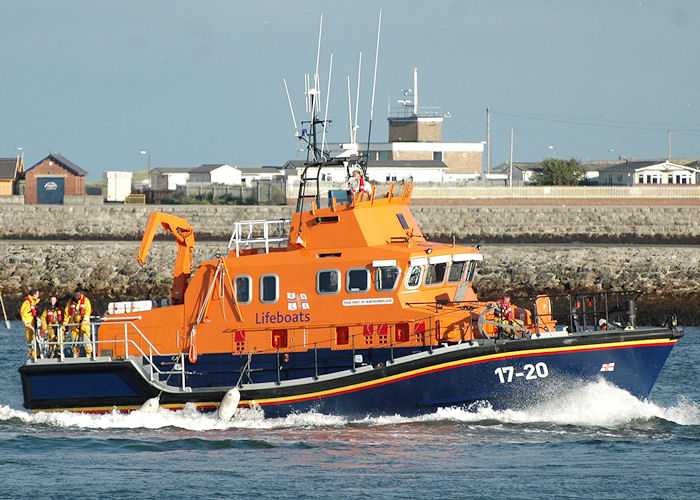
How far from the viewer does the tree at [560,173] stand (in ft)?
182

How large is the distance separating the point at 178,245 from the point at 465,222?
21527 millimetres

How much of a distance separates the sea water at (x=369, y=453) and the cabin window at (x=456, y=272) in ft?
6.22

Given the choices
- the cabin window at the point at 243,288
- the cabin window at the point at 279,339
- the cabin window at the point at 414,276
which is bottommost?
the cabin window at the point at 279,339

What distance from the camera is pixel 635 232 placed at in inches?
1334

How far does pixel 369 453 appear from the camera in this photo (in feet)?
39.2

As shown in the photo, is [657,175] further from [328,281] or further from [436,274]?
[328,281]

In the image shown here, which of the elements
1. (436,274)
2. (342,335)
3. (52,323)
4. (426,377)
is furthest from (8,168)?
(426,377)

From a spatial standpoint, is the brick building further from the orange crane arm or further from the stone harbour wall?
the orange crane arm

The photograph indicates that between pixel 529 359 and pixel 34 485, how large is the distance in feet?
20.2

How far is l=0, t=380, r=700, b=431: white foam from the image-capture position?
516 inches

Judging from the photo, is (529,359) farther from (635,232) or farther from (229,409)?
(635,232)

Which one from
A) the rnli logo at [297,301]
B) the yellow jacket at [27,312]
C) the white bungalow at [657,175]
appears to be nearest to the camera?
the rnli logo at [297,301]

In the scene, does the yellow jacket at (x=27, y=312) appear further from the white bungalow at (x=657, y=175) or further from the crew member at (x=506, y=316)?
the white bungalow at (x=657, y=175)

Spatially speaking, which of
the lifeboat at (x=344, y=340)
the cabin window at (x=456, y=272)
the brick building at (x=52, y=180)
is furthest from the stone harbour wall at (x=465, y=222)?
the lifeboat at (x=344, y=340)
